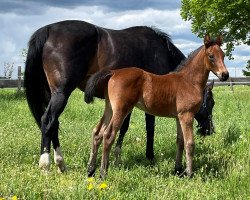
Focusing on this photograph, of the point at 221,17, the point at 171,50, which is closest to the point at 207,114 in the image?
the point at 171,50

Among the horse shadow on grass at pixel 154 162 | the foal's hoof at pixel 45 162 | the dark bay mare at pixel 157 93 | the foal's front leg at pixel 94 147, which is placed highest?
the dark bay mare at pixel 157 93

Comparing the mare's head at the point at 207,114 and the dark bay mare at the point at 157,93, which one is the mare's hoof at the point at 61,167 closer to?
the dark bay mare at the point at 157,93

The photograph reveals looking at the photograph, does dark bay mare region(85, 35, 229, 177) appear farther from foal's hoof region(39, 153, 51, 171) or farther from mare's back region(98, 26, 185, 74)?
mare's back region(98, 26, 185, 74)

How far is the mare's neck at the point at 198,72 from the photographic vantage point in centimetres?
590

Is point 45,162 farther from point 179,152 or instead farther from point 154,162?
point 179,152

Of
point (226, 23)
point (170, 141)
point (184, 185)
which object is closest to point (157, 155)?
point (170, 141)

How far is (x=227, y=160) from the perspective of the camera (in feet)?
21.1

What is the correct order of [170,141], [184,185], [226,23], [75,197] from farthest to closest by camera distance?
[226,23] < [170,141] < [184,185] < [75,197]

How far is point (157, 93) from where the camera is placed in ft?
18.6

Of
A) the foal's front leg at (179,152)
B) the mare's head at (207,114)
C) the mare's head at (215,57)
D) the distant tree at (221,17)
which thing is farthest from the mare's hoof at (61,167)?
the distant tree at (221,17)

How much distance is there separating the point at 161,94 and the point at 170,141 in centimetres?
269

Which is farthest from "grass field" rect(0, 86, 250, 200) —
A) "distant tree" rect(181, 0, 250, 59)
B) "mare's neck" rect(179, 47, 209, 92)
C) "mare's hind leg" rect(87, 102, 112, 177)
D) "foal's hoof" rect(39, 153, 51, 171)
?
"distant tree" rect(181, 0, 250, 59)

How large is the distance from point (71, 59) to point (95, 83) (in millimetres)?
1077

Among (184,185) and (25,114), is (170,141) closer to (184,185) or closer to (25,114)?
(184,185)
